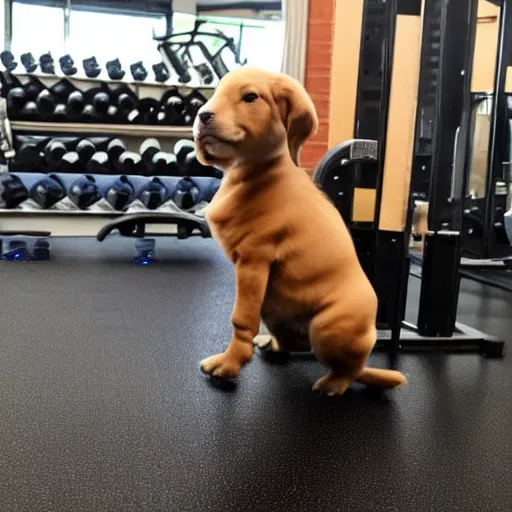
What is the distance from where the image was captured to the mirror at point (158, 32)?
418 centimetres

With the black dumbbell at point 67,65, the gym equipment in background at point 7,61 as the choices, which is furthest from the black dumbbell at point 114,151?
the gym equipment in background at point 7,61

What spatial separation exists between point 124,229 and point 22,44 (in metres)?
2.18

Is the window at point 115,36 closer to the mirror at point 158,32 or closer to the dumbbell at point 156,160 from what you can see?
the mirror at point 158,32

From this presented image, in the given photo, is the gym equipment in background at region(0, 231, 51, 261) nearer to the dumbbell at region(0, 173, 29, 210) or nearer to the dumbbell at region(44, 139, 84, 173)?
the dumbbell at region(0, 173, 29, 210)

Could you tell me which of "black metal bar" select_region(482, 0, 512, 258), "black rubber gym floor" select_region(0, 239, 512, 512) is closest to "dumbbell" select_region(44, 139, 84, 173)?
"black rubber gym floor" select_region(0, 239, 512, 512)

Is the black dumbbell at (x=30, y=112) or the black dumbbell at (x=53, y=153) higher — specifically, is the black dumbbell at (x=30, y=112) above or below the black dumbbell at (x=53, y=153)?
above

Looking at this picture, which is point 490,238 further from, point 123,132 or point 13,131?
point 13,131

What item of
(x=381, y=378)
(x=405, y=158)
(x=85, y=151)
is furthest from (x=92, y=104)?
(x=381, y=378)

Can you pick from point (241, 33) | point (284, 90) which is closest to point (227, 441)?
point (284, 90)

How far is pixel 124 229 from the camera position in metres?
3.06

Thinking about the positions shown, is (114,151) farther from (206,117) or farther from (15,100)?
(206,117)

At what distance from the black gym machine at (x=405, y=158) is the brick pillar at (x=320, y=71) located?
0.67 metres

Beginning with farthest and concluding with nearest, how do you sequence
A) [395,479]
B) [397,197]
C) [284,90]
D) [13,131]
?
1. [13,131]
2. [397,197]
3. [284,90]
4. [395,479]

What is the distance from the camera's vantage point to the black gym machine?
5.06ft
